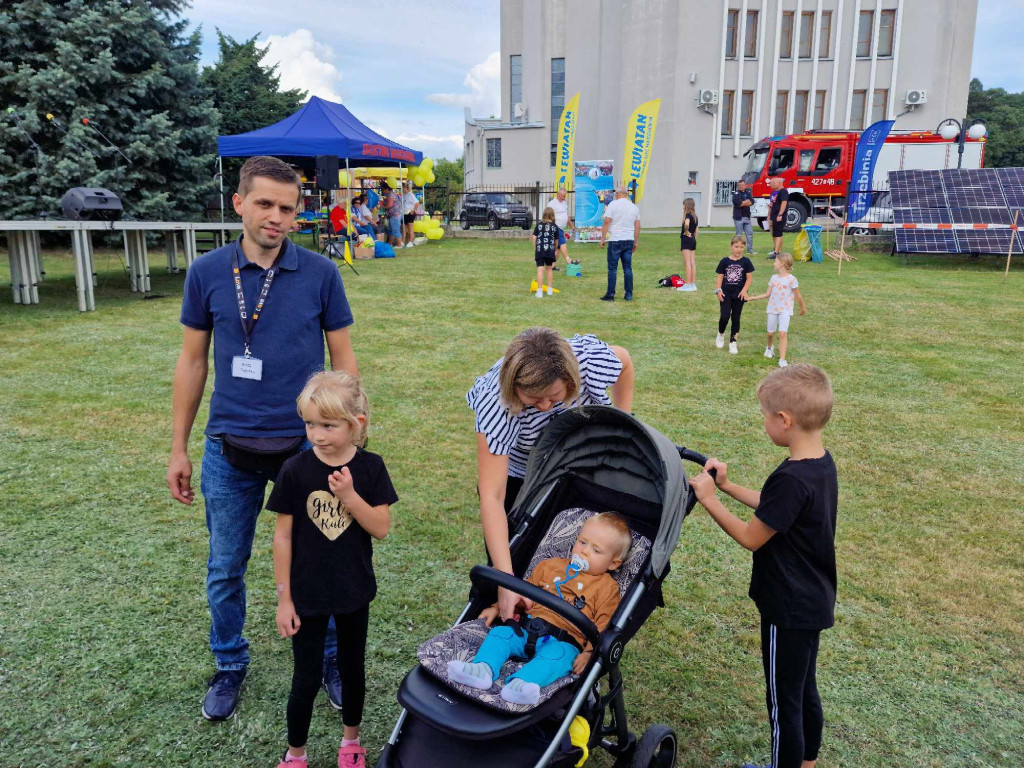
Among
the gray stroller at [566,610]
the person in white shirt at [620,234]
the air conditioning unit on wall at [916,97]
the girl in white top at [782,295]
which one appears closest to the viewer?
the gray stroller at [566,610]

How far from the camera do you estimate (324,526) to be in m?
2.42

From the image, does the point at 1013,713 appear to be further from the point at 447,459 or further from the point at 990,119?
the point at 990,119

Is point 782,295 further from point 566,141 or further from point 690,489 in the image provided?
point 566,141

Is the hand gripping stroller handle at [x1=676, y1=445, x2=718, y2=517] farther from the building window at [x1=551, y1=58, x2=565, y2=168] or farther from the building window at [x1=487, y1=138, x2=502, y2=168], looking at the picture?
the building window at [x1=551, y1=58, x2=565, y2=168]

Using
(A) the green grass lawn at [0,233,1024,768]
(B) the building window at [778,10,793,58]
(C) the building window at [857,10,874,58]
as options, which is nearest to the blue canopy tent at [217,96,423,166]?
(A) the green grass lawn at [0,233,1024,768]

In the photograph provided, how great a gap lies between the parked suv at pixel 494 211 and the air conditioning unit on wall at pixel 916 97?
21.0 m

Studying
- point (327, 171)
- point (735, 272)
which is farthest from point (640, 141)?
point (735, 272)

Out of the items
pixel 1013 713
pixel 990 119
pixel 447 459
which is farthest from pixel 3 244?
pixel 990 119

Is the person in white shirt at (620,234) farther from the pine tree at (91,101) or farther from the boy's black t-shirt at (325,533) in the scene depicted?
the boy's black t-shirt at (325,533)

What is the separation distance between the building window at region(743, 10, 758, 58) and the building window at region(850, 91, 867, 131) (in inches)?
219

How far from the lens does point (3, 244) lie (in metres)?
19.7

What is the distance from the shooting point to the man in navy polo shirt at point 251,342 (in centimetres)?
258

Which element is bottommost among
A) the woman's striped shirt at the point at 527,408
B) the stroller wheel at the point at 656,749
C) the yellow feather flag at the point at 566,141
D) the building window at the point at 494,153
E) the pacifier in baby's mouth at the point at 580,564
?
the stroller wheel at the point at 656,749

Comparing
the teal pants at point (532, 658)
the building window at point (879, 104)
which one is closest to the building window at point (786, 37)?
the building window at point (879, 104)
